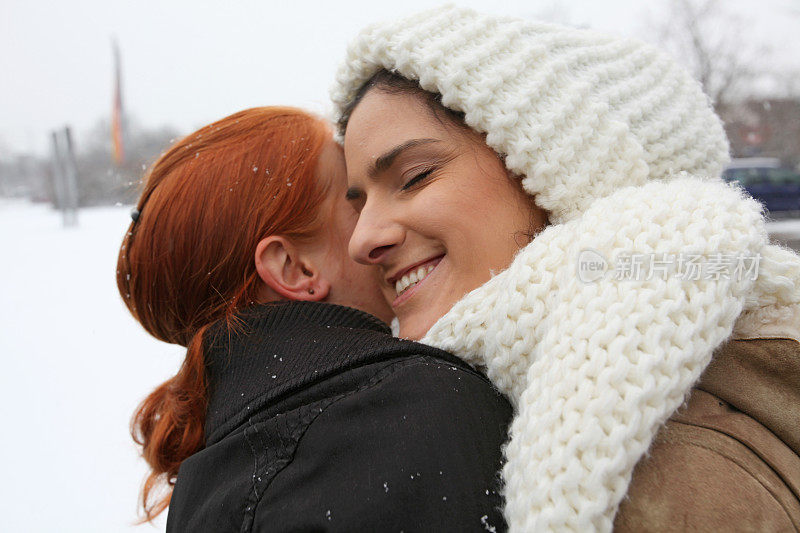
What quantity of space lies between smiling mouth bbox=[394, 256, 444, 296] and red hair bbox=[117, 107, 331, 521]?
16.0 inches

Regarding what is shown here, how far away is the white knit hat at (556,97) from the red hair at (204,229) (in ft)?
1.34

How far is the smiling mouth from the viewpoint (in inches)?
61.2

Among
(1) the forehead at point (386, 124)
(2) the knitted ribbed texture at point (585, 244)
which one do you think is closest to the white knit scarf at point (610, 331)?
(2) the knitted ribbed texture at point (585, 244)

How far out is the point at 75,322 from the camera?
5.39 meters

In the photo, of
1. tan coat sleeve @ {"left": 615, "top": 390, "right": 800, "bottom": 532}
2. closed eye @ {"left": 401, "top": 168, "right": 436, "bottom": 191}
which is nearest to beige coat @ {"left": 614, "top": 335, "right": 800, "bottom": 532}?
tan coat sleeve @ {"left": 615, "top": 390, "right": 800, "bottom": 532}

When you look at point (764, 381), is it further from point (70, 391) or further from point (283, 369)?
point (70, 391)

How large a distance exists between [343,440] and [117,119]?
45.5 feet

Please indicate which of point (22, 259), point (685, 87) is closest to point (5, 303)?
point (22, 259)

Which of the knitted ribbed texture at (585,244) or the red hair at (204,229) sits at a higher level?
the knitted ribbed texture at (585,244)

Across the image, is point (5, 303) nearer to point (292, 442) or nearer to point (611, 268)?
point (292, 442)

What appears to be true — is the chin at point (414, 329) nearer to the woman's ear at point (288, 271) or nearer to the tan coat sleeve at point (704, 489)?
the woman's ear at point (288, 271)

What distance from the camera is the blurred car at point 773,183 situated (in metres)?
12.3

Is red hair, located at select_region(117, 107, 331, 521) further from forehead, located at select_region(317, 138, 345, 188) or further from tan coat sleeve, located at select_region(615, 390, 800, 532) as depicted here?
tan coat sleeve, located at select_region(615, 390, 800, 532)

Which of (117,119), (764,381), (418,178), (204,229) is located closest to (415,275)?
(418,178)
